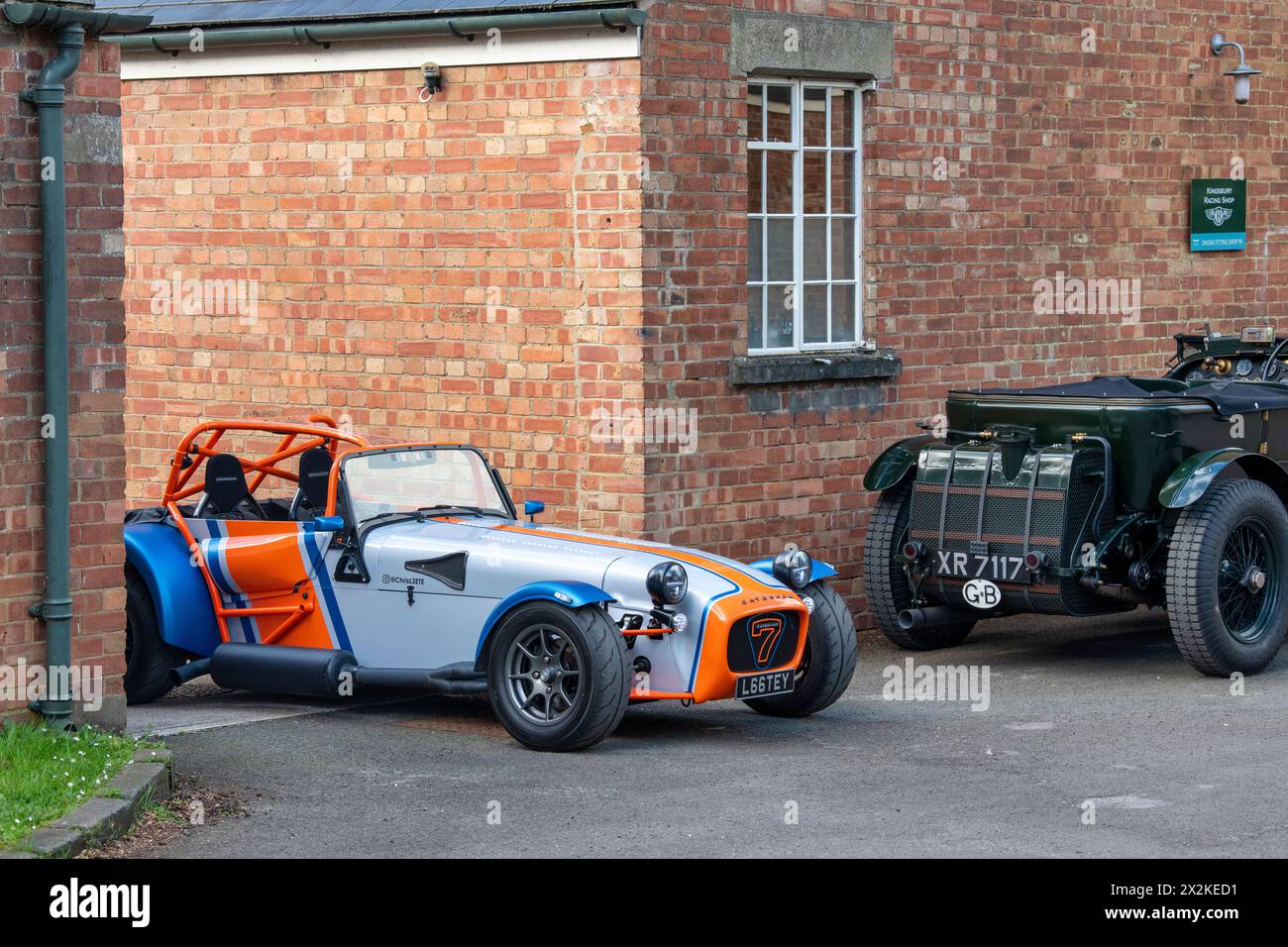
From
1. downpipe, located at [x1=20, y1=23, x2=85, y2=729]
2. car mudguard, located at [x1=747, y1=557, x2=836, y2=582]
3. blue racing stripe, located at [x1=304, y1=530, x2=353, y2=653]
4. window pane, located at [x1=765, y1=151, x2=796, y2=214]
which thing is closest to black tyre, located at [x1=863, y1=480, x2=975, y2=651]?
car mudguard, located at [x1=747, y1=557, x2=836, y2=582]

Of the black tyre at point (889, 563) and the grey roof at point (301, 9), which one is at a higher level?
the grey roof at point (301, 9)

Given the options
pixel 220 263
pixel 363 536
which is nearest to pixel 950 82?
pixel 220 263

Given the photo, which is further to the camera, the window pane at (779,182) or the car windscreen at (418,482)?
the window pane at (779,182)

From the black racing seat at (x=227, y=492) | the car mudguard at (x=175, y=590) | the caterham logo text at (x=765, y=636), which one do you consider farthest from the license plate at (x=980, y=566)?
the car mudguard at (x=175, y=590)

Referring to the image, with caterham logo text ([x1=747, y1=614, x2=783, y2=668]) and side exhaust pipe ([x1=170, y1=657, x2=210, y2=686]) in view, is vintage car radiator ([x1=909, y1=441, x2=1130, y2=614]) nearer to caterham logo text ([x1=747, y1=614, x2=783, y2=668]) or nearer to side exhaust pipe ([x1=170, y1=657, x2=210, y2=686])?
caterham logo text ([x1=747, y1=614, x2=783, y2=668])

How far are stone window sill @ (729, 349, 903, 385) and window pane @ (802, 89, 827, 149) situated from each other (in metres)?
1.37

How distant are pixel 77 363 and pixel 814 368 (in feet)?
18.1

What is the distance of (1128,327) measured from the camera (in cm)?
1500

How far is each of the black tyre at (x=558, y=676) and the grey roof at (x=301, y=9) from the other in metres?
4.32

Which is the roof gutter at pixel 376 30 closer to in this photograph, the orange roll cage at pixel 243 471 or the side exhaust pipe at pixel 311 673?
the orange roll cage at pixel 243 471

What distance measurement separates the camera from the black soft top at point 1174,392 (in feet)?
36.2

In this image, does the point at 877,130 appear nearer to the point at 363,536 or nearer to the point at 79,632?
the point at 363,536

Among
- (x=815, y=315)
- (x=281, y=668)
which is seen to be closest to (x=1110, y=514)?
(x=815, y=315)

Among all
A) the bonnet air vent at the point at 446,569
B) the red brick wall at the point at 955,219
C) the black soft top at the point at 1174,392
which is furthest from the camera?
the red brick wall at the point at 955,219
